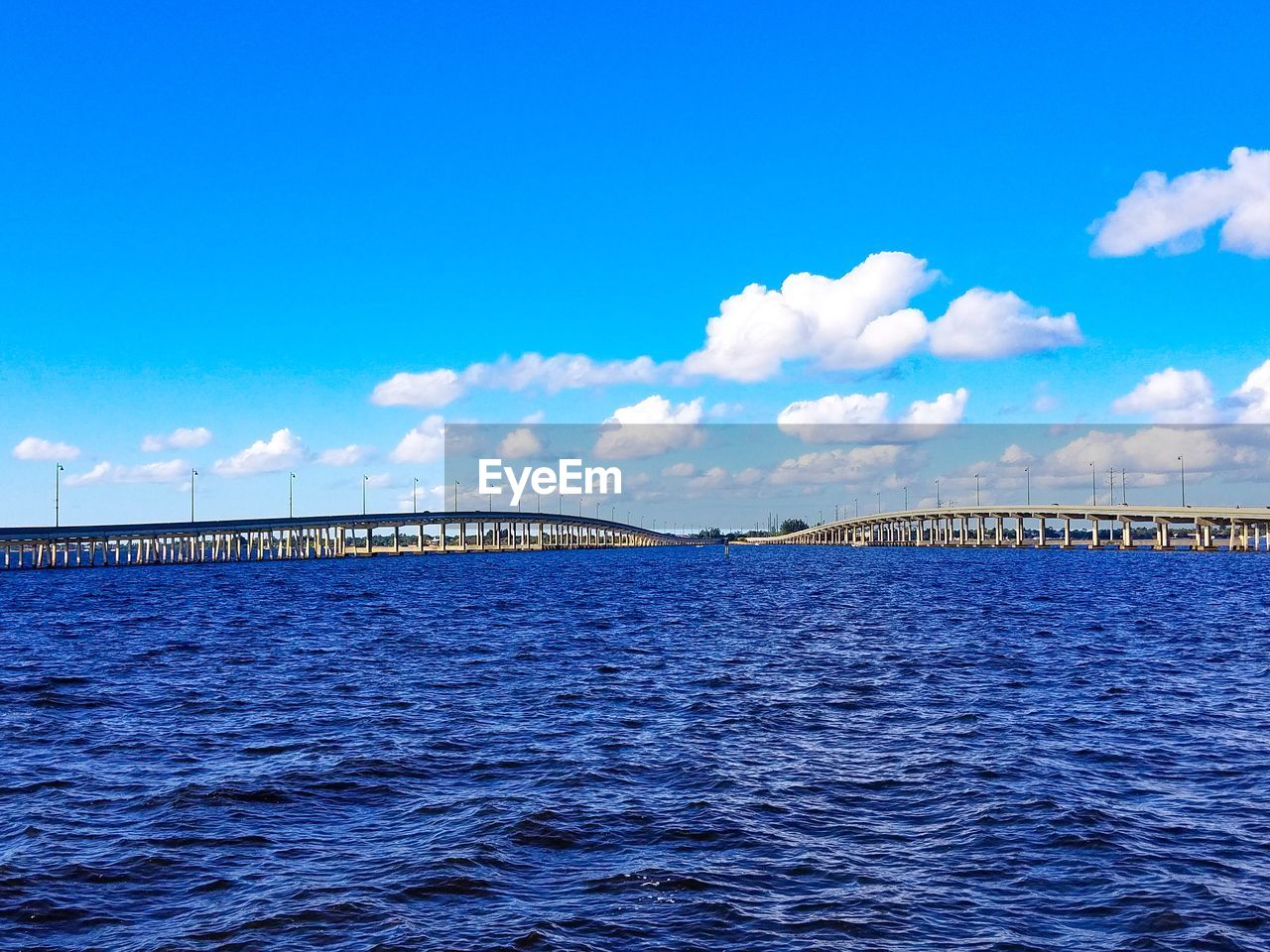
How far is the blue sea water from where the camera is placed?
1342 centimetres

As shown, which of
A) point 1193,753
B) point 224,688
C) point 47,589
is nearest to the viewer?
point 1193,753

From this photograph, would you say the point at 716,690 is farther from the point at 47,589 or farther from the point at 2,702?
the point at 47,589

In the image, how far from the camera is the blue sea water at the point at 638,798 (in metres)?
13.4

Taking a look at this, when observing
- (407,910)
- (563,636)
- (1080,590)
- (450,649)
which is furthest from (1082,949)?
(1080,590)

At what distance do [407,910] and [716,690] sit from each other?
1850cm

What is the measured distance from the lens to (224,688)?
32.6m

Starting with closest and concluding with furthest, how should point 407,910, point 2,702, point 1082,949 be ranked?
point 1082,949, point 407,910, point 2,702

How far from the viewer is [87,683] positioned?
1328 inches

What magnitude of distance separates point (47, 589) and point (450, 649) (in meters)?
82.3

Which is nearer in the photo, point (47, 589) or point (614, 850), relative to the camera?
point (614, 850)

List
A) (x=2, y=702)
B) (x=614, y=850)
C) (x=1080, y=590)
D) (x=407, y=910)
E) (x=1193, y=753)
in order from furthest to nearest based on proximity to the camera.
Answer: (x=1080, y=590)
(x=2, y=702)
(x=1193, y=753)
(x=614, y=850)
(x=407, y=910)

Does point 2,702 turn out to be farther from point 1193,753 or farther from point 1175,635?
point 1175,635

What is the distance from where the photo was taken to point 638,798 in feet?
62.6

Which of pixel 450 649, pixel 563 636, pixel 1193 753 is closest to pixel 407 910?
pixel 1193 753
